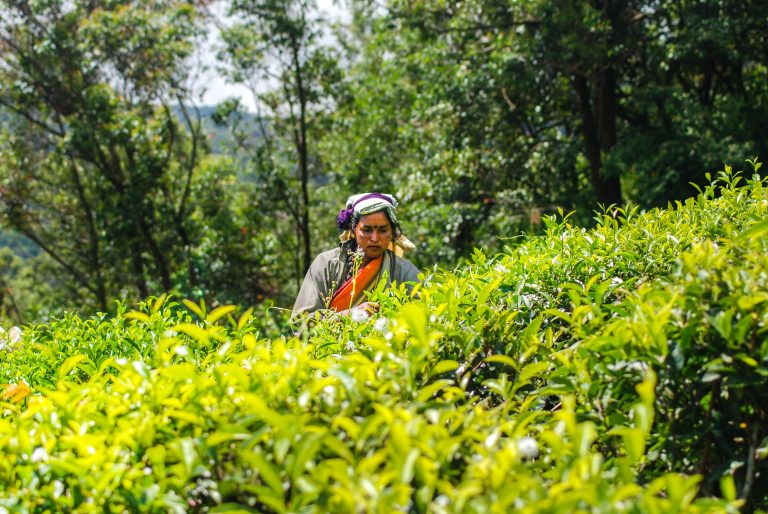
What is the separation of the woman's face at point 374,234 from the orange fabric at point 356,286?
62 mm

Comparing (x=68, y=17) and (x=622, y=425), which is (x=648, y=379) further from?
(x=68, y=17)

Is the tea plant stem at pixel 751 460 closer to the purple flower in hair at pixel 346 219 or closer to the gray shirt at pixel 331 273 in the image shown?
the gray shirt at pixel 331 273

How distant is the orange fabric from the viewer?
155 inches

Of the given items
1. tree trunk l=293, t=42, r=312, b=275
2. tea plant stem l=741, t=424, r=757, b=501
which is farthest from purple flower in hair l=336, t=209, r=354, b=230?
tree trunk l=293, t=42, r=312, b=275

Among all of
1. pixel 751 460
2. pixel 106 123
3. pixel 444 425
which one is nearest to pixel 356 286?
pixel 444 425

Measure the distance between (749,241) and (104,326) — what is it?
259cm

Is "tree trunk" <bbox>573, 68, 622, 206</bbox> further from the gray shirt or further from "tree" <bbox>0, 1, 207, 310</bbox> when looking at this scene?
"tree" <bbox>0, 1, 207, 310</bbox>

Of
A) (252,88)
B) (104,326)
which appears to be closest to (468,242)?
(252,88)

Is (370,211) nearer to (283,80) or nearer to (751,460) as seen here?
(751,460)

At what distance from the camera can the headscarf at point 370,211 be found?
4.16 meters

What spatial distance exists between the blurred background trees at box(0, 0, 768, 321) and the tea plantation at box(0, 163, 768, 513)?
6.37 metres

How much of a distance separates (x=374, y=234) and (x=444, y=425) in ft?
8.43

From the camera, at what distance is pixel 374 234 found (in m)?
4.18

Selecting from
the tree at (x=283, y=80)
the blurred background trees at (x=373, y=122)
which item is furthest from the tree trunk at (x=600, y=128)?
the tree at (x=283, y=80)
